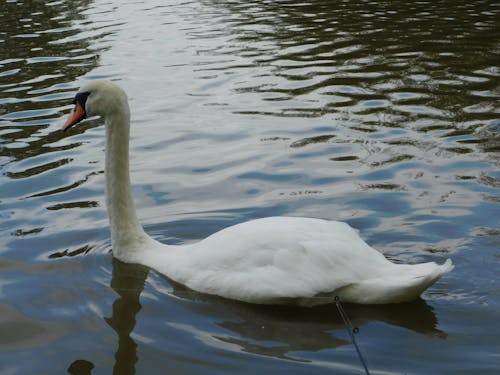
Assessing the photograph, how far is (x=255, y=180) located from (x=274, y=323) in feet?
9.94

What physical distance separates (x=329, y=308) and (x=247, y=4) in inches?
669

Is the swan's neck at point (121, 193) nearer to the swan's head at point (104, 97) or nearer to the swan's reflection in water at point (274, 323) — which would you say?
the swan's head at point (104, 97)

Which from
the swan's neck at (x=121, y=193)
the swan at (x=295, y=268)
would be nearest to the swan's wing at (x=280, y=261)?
the swan at (x=295, y=268)

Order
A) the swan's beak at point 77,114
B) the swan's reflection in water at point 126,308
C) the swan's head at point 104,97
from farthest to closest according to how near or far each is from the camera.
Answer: the swan's beak at point 77,114
the swan's head at point 104,97
the swan's reflection in water at point 126,308

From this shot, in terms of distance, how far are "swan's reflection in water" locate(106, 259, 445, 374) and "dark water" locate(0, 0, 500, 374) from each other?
0.01 metres

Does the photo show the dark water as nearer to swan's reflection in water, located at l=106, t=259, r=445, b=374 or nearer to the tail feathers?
swan's reflection in water, located at l=106, t=259, r=445, b=374

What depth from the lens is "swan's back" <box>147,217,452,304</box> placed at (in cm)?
497

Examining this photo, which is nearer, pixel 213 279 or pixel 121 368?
pixel 121 368

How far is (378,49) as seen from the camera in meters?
13.9

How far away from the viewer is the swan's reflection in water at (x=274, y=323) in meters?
Result: 4.82

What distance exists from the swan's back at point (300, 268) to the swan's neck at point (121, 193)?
2.60 ft

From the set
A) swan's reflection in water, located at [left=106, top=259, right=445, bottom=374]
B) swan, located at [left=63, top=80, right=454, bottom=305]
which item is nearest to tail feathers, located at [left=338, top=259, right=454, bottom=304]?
swan, located at [left=63, top=80, right=454, bottom=305]

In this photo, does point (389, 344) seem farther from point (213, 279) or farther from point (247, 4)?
point (247, 4)

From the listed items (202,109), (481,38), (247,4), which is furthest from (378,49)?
(247,4)
